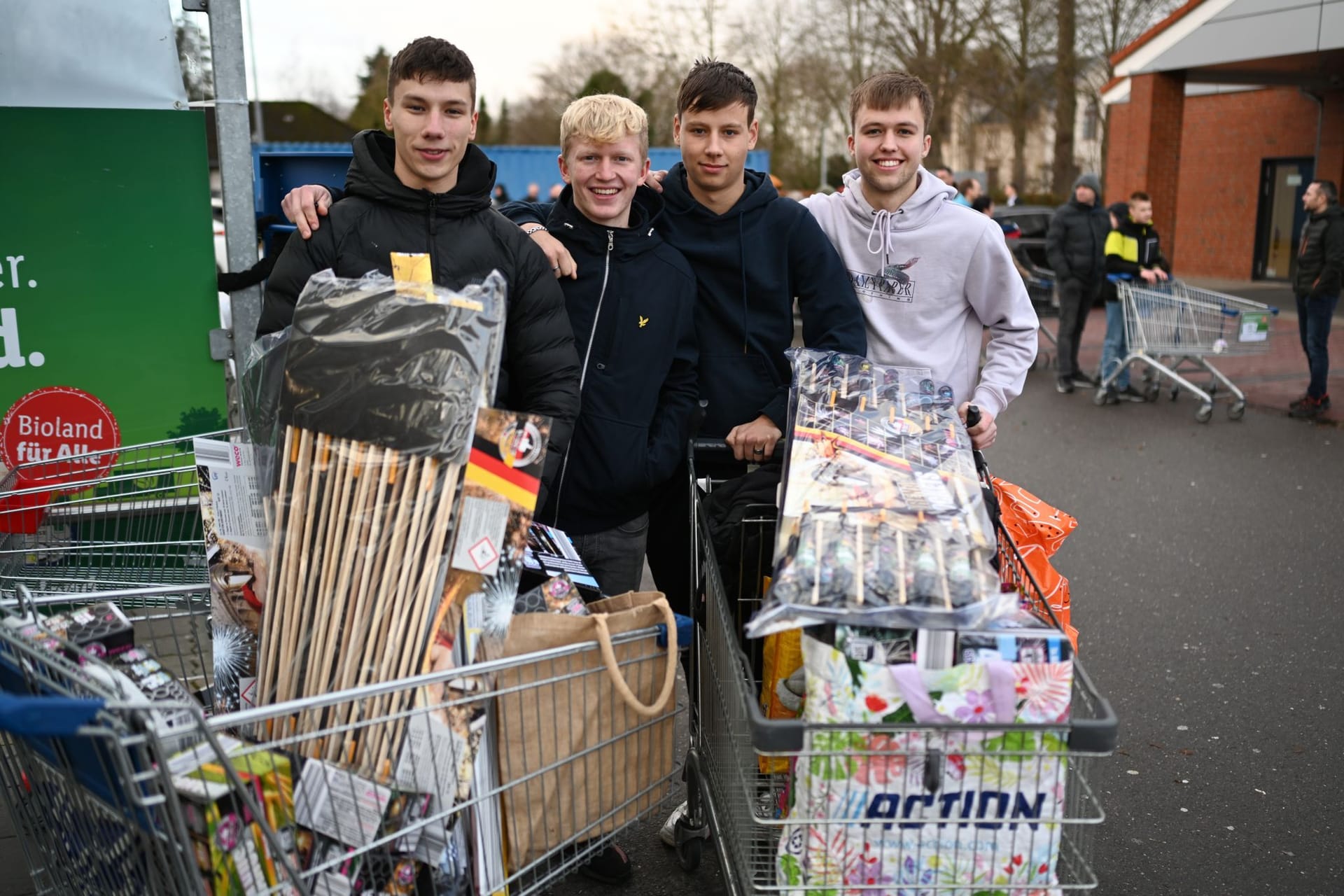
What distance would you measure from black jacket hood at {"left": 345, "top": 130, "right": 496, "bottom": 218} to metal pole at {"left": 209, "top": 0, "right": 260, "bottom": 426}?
1.15 meters

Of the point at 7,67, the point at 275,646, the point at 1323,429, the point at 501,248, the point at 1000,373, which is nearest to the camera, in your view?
the point at 275,646

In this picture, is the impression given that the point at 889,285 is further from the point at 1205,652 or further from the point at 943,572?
the point at 1205,652

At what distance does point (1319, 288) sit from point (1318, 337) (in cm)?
43

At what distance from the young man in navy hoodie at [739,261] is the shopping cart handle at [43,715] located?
1914 millimetres

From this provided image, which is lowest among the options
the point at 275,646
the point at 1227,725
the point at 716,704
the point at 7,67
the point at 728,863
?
the point at 1227,725

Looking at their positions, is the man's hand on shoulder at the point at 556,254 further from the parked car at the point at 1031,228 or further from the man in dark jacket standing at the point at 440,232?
the parked car at the point at 1031,228

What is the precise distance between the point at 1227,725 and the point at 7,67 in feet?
16.2

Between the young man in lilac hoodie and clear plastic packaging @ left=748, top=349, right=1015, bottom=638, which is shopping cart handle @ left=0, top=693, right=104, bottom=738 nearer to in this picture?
clear plastic packaging @ left=748, top=349, right=1015, bottom=638

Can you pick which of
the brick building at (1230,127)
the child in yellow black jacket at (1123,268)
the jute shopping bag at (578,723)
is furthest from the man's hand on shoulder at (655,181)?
the brick building at (1230,127)

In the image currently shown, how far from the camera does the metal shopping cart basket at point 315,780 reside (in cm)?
187

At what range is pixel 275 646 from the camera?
232 cm

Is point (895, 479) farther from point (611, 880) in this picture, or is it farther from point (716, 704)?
point (611, 880)

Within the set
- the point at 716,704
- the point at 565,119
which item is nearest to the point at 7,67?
the point at 565,119

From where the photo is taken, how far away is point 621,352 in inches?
125
